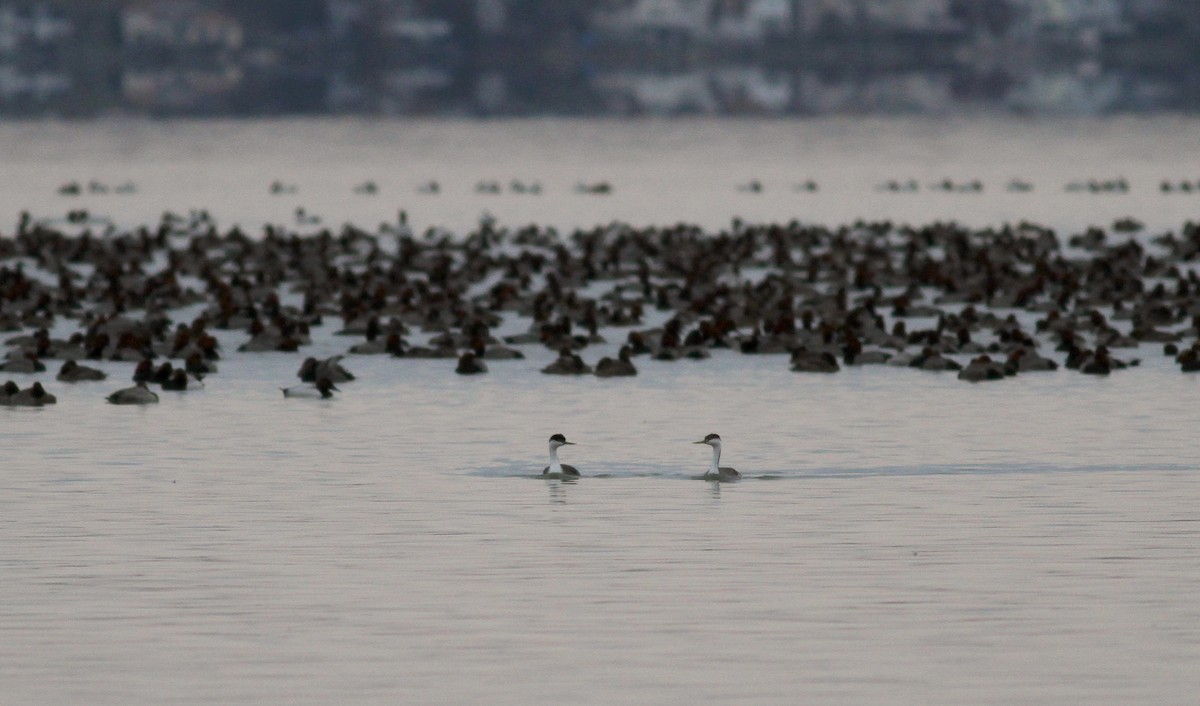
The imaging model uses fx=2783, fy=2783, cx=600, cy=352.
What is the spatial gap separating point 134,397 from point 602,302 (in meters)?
16.3

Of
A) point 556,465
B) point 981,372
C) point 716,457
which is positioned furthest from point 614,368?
point 716,457

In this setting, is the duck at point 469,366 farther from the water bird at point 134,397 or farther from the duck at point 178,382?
the water bird at point 134,397

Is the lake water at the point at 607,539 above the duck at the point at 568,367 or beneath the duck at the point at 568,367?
beneath

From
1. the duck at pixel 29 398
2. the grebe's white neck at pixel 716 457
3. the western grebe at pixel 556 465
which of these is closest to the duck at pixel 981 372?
the grebe's white neck at pixel 716 457

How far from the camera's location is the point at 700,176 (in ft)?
480

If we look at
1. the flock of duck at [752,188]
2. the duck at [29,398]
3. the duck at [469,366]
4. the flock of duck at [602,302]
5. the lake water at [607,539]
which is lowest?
the lake water at [607,539]

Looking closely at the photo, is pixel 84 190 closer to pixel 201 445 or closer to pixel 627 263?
pixel 627 263

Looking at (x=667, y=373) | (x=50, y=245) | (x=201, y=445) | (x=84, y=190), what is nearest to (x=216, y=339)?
(x=667, y=373)

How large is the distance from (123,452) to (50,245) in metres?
35.4

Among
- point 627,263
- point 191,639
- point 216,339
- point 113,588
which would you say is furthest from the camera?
point 627,263

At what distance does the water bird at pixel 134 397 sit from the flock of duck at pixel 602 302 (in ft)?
0.05

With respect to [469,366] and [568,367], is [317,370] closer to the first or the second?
[469,366]

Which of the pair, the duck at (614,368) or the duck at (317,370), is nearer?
the duck at (317,370)

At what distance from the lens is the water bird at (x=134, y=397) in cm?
3231
